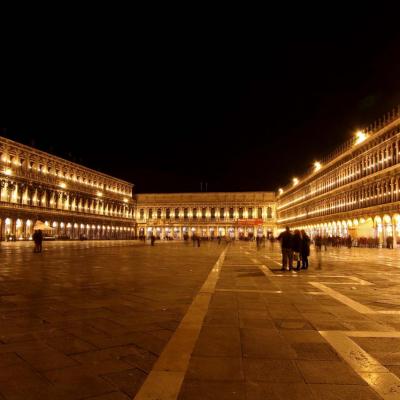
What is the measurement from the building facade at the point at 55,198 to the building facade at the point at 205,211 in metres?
15.7

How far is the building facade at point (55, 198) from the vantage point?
191ft

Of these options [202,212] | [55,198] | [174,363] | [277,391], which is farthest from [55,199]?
[277,391]

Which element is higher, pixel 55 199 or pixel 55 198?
pixel 55 198

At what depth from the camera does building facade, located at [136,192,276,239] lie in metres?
116

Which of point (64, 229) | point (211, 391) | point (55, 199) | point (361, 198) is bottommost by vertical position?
point (211, 391)

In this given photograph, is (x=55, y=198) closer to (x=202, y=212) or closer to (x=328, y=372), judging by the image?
(x=202, y=212)

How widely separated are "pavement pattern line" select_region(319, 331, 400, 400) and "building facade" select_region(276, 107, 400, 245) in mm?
36679

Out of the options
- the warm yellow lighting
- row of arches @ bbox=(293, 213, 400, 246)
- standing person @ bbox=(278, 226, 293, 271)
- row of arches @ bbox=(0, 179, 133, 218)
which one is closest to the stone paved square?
standing person @ bbox=(278, 226, 293, 271)

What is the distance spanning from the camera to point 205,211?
118 meters

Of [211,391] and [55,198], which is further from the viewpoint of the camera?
[55,198]

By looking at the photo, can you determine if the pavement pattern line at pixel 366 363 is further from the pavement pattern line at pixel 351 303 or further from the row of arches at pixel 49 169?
the row of arches at pixel 49 169

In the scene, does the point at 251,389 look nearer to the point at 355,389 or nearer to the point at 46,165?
the point at 355,389

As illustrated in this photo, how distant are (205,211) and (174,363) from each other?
11354cm

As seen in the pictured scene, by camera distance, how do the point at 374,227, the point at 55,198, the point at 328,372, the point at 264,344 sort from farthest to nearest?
the point at 55,198 < the point at 374,227 < the point at 264,344 < the point at 328,372
